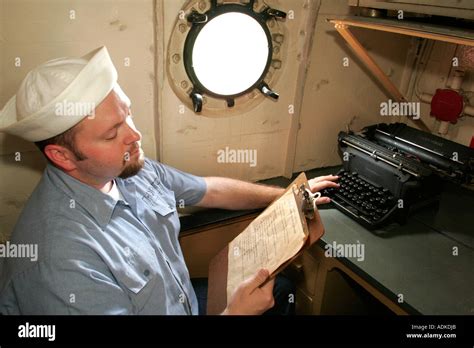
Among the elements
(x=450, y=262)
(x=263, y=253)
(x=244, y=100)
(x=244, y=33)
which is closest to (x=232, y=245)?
(x=263, y=253)

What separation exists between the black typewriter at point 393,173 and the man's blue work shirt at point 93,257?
0.74 metres

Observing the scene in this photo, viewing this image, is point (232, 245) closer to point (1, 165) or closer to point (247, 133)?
point (247, 133)

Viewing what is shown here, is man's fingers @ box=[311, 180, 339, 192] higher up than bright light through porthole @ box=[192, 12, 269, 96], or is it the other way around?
bright light through porthole @ box=[192, 12, 269, 96]

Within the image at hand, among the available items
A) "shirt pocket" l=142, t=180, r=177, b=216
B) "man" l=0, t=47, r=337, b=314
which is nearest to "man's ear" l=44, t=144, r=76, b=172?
"man" l=0, t=47, r=337, b=314

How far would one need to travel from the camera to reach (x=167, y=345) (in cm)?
93

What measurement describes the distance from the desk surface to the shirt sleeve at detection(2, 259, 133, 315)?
595 millimetres

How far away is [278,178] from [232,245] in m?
0.60

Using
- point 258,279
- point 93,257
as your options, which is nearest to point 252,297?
point 258,279

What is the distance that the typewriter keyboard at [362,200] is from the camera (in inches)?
55.3

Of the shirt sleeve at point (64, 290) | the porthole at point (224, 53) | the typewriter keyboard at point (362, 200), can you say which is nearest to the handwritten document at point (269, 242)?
the typewriter keyboard at point (362, 200)

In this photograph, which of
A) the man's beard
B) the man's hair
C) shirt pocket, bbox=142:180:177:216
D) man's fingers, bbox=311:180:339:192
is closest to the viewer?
the man's hair

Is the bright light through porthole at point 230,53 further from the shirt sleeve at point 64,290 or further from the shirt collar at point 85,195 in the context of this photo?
the shirt sleeve at point 64,290

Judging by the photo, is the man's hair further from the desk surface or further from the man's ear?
the desk surface

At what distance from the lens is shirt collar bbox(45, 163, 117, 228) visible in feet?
3.54
